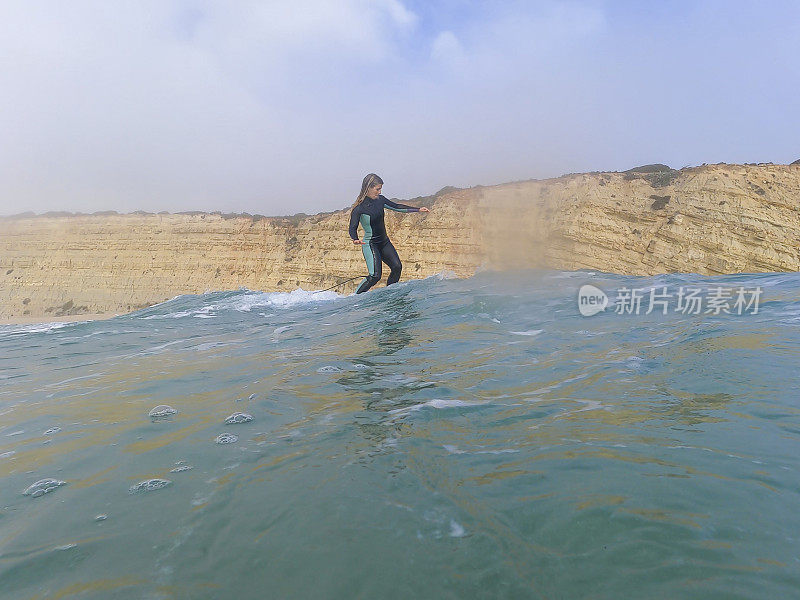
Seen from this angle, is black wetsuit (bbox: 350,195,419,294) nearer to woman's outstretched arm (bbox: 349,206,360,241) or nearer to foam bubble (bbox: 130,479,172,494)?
woman's outstretched arm (bbox: 349,206,360,241)

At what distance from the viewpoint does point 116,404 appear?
4234mm

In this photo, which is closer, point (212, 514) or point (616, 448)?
point (212, 514)

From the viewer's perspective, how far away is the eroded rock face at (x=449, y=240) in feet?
57.2

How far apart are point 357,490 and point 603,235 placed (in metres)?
19.6

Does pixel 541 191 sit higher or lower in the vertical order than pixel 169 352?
higher

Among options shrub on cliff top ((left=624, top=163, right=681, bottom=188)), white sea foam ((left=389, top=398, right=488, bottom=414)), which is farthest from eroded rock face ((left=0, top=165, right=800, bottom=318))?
white sea foam ((left=389, top=398, right=488, bottom=414))

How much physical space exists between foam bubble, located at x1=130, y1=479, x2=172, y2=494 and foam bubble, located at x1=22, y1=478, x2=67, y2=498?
1.59ft

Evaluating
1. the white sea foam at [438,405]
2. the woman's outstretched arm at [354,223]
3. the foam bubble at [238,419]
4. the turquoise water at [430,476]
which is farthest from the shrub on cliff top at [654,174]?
the foam bubble at [238,419]

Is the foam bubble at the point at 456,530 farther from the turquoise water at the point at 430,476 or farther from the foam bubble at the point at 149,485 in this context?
the foam bubble at the point at 149,485

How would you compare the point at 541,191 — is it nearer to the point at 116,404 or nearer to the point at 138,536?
the point at 116,404

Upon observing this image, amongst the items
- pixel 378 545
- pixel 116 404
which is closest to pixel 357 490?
pixel 378 545

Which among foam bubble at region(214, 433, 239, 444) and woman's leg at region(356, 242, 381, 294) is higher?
woman's leg at region(356, 242, 381, 294)

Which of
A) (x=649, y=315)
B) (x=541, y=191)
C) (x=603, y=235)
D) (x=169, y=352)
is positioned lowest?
(x=169, y=352)

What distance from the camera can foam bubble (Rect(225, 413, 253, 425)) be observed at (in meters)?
Answer: 3.42
